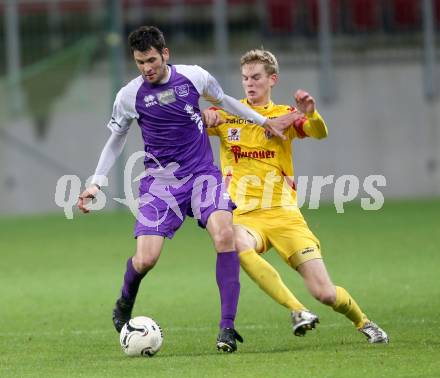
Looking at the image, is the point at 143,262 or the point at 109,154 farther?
the point at 109,154

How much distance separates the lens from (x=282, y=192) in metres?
8.20

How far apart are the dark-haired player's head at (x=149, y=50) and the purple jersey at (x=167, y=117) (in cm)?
16

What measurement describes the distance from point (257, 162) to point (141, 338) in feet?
4.89

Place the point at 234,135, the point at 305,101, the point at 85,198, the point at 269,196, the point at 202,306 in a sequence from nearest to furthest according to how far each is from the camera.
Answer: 1. the point at 85,198
2. the point at 305,101
3. the point at 269,196
4. the point at 234,135
5. the point at 202,306

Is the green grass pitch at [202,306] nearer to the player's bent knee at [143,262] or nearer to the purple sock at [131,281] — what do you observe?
the purple sock at [131,281]

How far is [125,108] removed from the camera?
7949 mm

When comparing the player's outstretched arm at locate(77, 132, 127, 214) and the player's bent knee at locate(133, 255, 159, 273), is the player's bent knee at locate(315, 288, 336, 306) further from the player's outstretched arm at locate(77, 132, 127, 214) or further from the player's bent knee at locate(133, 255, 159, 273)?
the player's outstretched arm at locate(77, 132, 127, 214)

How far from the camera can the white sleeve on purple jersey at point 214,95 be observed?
8.01m

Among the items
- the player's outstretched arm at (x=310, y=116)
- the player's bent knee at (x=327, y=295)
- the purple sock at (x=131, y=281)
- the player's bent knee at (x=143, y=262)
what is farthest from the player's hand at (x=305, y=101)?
the purple sock at (x=131, y=281)

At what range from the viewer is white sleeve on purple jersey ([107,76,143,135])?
793 cm

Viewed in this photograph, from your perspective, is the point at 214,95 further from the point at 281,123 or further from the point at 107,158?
the point at 107,158

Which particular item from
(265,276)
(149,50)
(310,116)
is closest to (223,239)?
(265,276)

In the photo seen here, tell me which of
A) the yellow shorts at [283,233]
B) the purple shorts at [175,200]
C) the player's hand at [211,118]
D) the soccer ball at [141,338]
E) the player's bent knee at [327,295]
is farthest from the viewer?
the player's hand at [211,118]

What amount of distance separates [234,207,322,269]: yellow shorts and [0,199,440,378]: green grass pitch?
0.57 metres
